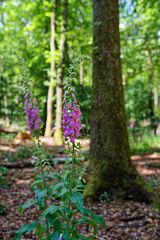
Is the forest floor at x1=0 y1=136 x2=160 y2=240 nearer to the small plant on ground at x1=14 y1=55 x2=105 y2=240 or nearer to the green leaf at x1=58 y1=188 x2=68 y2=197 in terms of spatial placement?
the small plant on ground at x1=14 y1=55 x2=105 y2=240

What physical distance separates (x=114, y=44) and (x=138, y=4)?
1653 mm

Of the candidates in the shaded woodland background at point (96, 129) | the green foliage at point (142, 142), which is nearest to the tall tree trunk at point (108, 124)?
the shaded woodland background at point (96, 129)

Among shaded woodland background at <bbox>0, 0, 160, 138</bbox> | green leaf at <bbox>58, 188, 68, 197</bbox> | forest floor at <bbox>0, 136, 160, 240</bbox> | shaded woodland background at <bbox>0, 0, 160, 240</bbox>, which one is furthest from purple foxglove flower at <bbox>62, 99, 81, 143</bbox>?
shaded woodland background at <bbox>0, 0, 160, 138</bbox>

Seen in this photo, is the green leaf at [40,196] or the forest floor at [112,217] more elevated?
the green leaf at [40,196]

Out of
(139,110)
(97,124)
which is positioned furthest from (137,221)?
(139,110)

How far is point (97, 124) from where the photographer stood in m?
4.84

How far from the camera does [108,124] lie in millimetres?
4781

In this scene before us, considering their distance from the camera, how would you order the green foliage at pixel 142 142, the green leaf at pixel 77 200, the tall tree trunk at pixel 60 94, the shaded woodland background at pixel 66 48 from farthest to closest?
the shaded woodland background at pixel 66 48, the tall tree trunk at pixel 60 94, the green foliage at pixel 142 142, the green leaf at pixel 77 200

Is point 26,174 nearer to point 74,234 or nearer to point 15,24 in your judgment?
point 74,234

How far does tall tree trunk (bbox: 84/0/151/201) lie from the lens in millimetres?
4762

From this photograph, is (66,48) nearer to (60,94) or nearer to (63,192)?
(60,94)

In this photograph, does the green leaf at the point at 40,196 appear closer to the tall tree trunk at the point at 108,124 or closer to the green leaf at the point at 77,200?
the green leaf at the point at 77,200

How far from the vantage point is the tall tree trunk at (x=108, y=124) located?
4762mm

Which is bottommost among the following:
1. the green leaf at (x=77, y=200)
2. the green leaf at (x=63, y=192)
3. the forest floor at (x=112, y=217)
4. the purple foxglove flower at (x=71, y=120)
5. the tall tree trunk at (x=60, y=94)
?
the forest floor at (x=112, y=217)
